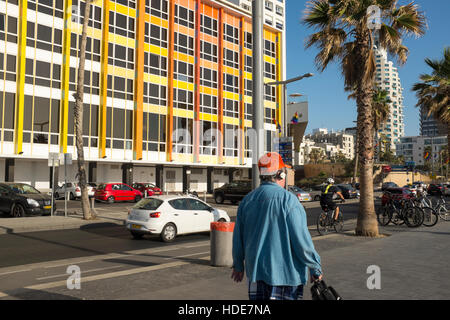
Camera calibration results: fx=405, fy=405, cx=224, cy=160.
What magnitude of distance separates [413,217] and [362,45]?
6439 millimetres

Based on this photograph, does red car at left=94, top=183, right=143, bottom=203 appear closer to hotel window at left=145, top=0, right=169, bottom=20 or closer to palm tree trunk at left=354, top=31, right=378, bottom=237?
hotel window at left=145, top=0, right=169, bottom=20

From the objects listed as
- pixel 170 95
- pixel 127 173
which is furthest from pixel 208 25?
pixel 127 173

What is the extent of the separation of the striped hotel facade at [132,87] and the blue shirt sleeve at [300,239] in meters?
27.1

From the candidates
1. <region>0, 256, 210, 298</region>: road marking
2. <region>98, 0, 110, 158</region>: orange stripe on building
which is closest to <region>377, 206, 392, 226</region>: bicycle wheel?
<region>0, 256, 210, 298</region>: road marking

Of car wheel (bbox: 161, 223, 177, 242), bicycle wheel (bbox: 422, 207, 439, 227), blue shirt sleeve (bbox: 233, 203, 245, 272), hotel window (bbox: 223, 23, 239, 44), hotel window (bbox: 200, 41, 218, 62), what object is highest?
hotel window (bbox: 223, 23, 239, 44)

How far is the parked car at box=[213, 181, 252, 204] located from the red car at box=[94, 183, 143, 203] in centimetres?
629

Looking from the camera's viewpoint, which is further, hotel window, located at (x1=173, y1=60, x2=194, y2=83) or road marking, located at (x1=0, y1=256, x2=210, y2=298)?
hotel window, located at (x1=173, y1=60, x2=194, y2=83)

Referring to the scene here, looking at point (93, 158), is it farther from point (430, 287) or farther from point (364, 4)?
point (430, 287)

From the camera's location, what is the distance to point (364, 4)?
1272 centimetres

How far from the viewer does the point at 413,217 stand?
14562 mm

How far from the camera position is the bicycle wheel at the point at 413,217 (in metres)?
14.3

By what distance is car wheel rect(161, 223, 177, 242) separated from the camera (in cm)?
1231
